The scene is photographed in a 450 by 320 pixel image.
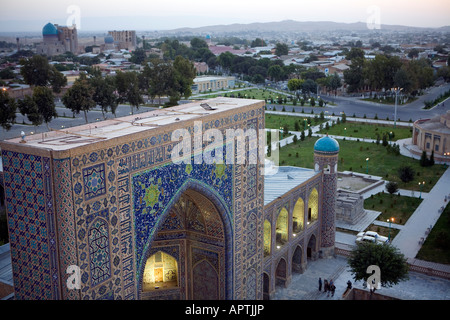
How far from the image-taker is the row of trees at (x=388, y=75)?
4512 centimetres

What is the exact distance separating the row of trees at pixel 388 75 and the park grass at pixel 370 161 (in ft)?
59.3

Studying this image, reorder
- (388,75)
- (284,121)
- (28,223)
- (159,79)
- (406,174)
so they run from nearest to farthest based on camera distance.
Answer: (28,223) < (406,174) < (284,121) < (159,79) < (388,75)

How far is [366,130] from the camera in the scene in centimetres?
3403

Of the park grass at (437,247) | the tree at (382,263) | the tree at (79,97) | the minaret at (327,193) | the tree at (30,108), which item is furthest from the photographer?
the tree at (79,97)

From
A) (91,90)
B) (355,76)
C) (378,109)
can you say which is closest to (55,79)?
(91,90)

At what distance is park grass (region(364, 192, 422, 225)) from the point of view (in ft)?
61.1

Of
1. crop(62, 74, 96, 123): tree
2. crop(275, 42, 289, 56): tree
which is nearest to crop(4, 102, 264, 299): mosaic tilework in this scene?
crop(62, 74, 96, 123): tree

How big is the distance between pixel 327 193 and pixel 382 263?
3.28 metres

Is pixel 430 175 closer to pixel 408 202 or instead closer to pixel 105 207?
pixel 408 202

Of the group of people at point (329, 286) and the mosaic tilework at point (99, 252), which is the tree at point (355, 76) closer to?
the group of people at point (329, 286)

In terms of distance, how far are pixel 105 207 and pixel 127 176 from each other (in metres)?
0.63

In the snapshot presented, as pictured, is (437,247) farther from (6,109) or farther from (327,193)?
(6,109)

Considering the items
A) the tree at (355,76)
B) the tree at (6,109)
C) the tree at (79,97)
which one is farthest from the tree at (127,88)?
the tree at (355,76)

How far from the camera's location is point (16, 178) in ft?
22.7
